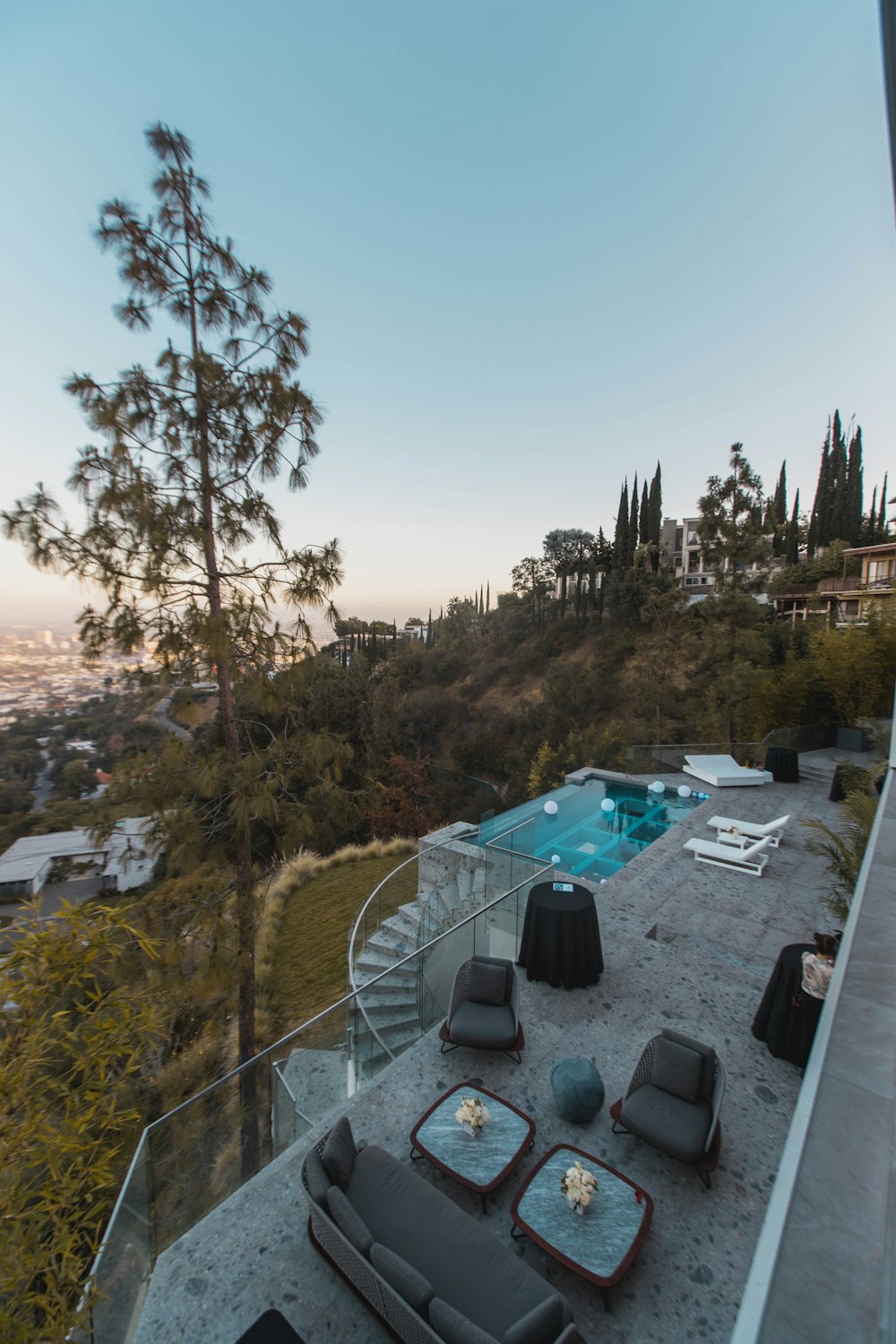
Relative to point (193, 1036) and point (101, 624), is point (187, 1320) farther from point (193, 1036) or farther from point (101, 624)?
point (193, 1036)

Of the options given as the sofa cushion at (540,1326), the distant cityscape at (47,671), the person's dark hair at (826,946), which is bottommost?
the sofa cushion at (540,1326)

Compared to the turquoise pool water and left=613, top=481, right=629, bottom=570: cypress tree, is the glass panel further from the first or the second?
left=613, top=481, right=629, bottom=570: cypress tree

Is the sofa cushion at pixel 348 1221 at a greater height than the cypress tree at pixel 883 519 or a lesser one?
lesser

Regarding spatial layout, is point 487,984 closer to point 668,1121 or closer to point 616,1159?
point 616,1159

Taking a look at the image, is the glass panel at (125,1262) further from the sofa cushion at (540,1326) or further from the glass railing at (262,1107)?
the sofa cushion at (540,1326)

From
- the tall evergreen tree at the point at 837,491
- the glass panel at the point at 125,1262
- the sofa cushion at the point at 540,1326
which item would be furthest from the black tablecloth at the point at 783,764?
the tall evergreen tree at the point at 837,491

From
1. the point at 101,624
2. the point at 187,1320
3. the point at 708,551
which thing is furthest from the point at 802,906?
the point at 708,551

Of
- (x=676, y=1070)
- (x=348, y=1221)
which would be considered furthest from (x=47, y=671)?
(x=676, y=1070)
